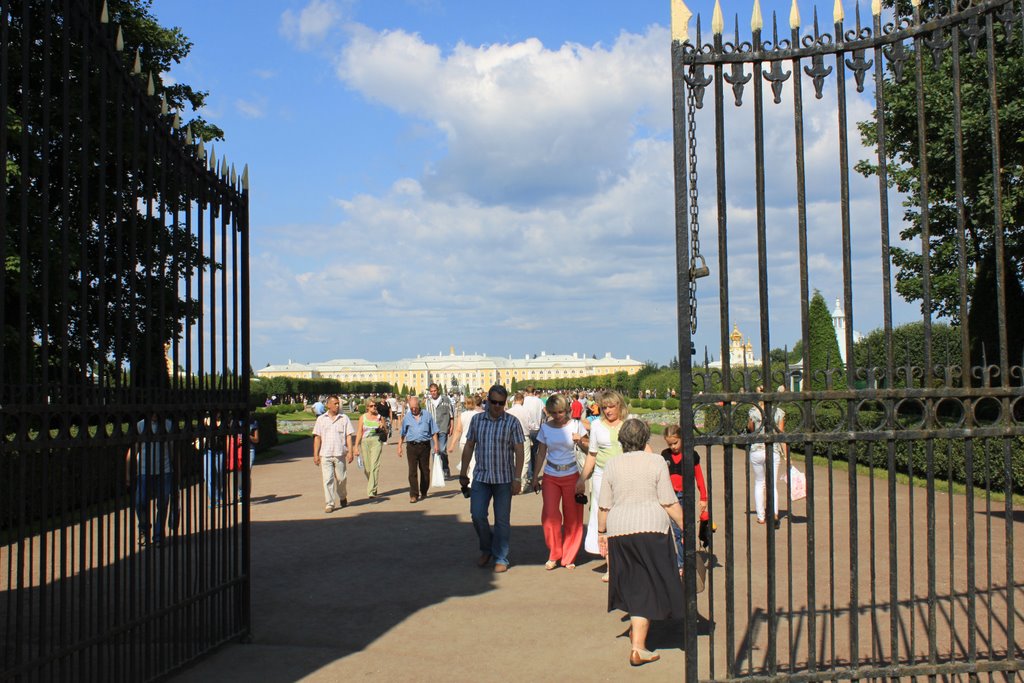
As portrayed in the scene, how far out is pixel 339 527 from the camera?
1048cm

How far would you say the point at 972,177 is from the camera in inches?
619

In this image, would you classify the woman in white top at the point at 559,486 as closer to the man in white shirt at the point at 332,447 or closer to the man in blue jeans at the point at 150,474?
the man in blue jeans at the point at 150,474

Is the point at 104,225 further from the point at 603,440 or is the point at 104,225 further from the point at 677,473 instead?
the point at 603,440

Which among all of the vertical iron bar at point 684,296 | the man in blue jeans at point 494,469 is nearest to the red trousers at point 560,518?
the man in blue jeans at point 494,469

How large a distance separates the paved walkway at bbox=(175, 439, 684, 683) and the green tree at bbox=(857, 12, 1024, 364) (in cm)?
822

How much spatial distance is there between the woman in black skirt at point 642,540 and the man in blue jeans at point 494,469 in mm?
2567

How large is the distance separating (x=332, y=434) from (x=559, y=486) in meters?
4.28

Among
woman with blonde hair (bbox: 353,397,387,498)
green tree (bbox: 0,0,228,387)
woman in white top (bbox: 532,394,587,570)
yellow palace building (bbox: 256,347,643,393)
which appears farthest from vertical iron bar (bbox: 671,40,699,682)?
yellow palace building (bbox: 256,347,643,393)

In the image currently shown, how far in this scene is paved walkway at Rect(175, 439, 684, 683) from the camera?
208 inches

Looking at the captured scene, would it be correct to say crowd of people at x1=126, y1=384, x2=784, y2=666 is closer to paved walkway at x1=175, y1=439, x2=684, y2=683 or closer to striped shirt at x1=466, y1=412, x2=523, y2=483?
striped shirt at x1=466, y1=412, x2=523, y2=483

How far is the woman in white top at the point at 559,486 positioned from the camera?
8133 mm

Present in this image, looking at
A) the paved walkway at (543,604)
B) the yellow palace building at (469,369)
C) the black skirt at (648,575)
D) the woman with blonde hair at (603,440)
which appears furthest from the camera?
the yellow palace building at (469,369)

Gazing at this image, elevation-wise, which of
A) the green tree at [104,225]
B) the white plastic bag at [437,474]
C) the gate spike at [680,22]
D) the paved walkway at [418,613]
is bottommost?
the paved walkway at [418,613]

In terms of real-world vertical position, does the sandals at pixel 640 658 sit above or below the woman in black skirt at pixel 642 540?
below
